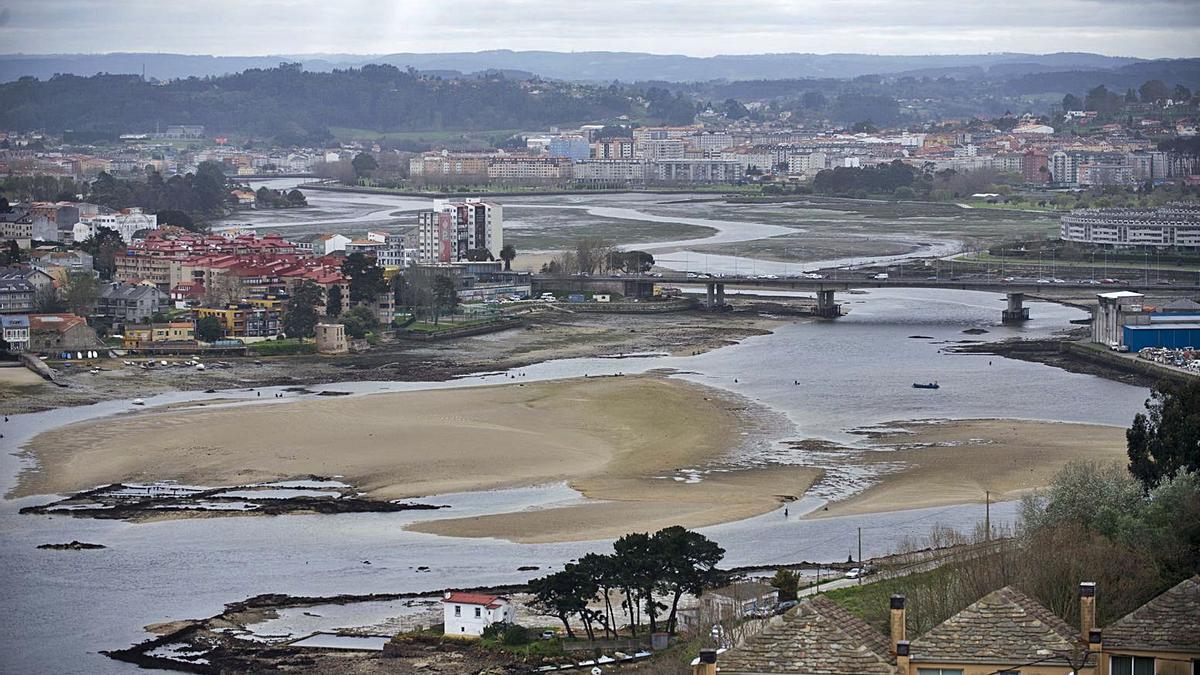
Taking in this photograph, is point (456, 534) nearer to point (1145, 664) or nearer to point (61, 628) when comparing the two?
point (61, 628)

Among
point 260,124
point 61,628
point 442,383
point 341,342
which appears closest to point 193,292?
point 341,342

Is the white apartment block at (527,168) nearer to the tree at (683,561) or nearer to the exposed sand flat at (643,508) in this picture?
the exposed sand flat at (643,508)

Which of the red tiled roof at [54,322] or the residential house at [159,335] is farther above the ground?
the red tiled roof at [54,322]

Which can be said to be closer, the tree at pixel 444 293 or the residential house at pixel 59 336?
the residential house at pixel 59 336

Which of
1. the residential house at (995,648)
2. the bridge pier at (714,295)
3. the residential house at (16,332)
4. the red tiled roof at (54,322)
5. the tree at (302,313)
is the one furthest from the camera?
the bridge pier at (714,295)

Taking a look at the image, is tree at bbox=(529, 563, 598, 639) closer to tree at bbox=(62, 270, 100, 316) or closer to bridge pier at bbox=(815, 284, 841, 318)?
tree at bbox=(62, 270, 100, 316)

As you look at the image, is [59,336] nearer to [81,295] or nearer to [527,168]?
[81,295]

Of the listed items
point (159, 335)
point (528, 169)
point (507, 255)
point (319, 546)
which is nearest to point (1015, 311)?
point (507, 255)

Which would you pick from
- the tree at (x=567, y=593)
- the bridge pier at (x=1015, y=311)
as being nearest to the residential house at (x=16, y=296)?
the bridge pier at (x=1015, y=311)
